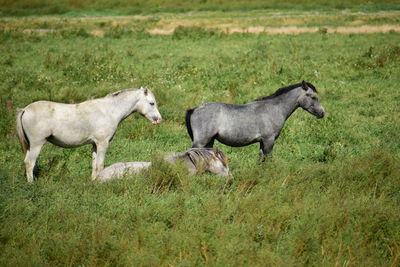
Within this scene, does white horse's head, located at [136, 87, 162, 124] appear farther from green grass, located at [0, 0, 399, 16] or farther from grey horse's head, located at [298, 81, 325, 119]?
green grass, located at [0, 0, 399, 16]

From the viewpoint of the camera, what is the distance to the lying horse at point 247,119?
9.08 metres

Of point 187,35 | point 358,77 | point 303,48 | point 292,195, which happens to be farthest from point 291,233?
point 187,35

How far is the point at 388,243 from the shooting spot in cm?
652

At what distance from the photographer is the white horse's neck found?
902 cm

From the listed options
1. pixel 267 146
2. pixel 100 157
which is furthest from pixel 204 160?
pixel 100 157

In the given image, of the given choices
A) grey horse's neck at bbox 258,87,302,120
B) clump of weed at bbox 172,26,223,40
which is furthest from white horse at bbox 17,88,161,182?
clump of weed at bbox 172,26,223,40

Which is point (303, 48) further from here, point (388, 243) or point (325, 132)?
point (388, 243)

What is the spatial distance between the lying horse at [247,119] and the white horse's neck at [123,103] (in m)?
1.00

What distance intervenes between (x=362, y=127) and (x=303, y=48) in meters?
11.9

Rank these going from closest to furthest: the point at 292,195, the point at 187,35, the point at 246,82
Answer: the point at 292,195
the point at 246,82
the point at 187,35

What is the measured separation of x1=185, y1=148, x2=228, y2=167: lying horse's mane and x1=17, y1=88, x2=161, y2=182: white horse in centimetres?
124

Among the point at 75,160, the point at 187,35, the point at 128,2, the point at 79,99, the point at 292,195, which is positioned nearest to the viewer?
the point at 292,195

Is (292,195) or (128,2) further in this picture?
(128,2)

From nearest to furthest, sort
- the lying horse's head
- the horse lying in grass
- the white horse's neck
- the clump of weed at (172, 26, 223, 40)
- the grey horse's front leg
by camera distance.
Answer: the horse lying in grass < the lying horse's head < the white horse's neck < the grey horse's front leg < the clump of weed at (172, 26, 223, 40)
